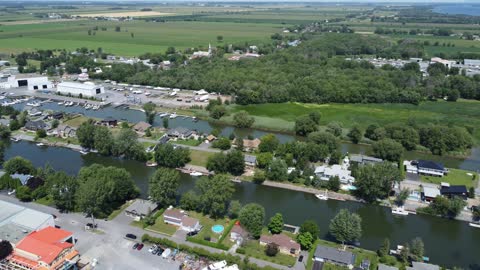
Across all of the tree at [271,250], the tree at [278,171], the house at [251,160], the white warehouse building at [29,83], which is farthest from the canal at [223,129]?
the tree at [271,250]

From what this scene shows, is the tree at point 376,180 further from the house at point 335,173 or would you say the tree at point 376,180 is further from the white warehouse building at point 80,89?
the white warehouse building at point 80,89

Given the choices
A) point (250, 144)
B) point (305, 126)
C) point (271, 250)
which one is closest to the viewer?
point (271, 250)

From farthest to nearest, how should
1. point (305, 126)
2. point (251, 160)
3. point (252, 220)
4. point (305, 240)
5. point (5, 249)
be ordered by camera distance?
point (305, 126) → point (251, 160) → point (252, 220) → point (305, 240) → point (5, 249)

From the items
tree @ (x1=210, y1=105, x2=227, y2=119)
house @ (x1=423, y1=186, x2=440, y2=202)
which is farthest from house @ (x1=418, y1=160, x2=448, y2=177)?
tree @ (x1=210, y1=105, x2=227, y2=119)

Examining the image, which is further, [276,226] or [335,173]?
[335,173]

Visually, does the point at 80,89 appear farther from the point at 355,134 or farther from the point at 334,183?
the point at 334,183

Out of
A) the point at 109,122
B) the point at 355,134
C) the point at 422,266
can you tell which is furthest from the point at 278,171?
the point at 109,122
